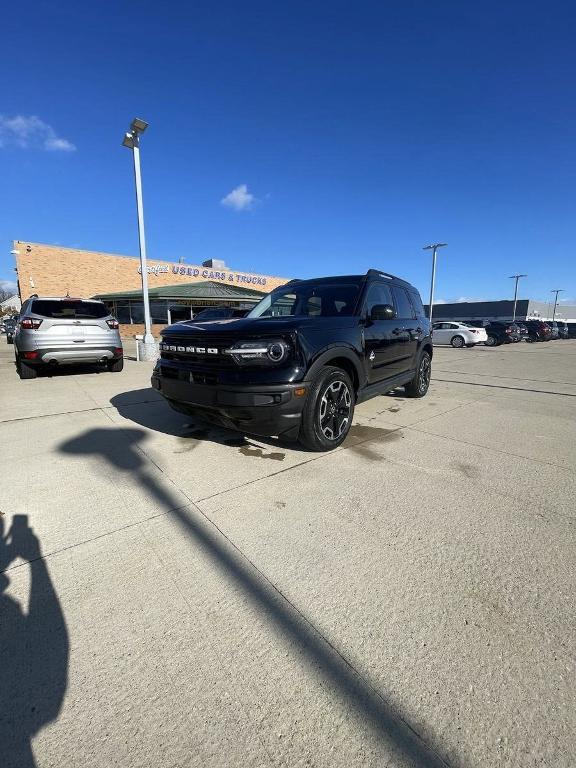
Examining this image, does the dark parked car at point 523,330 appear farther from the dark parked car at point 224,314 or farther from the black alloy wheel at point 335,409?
the black alloy wheel at point 335,409

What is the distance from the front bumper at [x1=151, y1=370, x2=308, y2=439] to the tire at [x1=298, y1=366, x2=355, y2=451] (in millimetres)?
123

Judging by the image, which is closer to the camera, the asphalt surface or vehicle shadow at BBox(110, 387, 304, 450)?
Answer: the asphalt surface

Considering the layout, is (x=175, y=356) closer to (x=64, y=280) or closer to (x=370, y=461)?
(x=370, y=461)

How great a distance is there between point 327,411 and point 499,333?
2517cm

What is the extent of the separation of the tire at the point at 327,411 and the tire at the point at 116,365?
6.34 metres

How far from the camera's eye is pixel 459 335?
73.4ft

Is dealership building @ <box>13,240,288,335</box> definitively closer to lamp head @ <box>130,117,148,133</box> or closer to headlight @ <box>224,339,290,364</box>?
lamp head @ <box>130,117,148,133</box>

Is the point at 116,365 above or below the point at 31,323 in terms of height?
below

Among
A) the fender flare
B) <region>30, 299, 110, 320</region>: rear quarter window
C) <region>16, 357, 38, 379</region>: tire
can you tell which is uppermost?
<region>30, 299, 110, 320</region>: rear quarter window

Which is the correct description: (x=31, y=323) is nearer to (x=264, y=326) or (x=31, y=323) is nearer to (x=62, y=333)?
(x=62, y=333)

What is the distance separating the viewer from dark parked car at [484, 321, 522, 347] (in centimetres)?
2420

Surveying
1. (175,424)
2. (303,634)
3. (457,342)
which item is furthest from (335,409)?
(457,342)

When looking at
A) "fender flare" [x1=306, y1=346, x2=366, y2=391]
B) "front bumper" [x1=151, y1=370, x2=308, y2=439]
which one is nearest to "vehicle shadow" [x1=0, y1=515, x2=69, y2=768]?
"front bumper" [x1=151, y1=370, x2=308, y2=439]

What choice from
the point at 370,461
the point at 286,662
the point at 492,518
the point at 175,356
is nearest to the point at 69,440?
the point at 175,356
